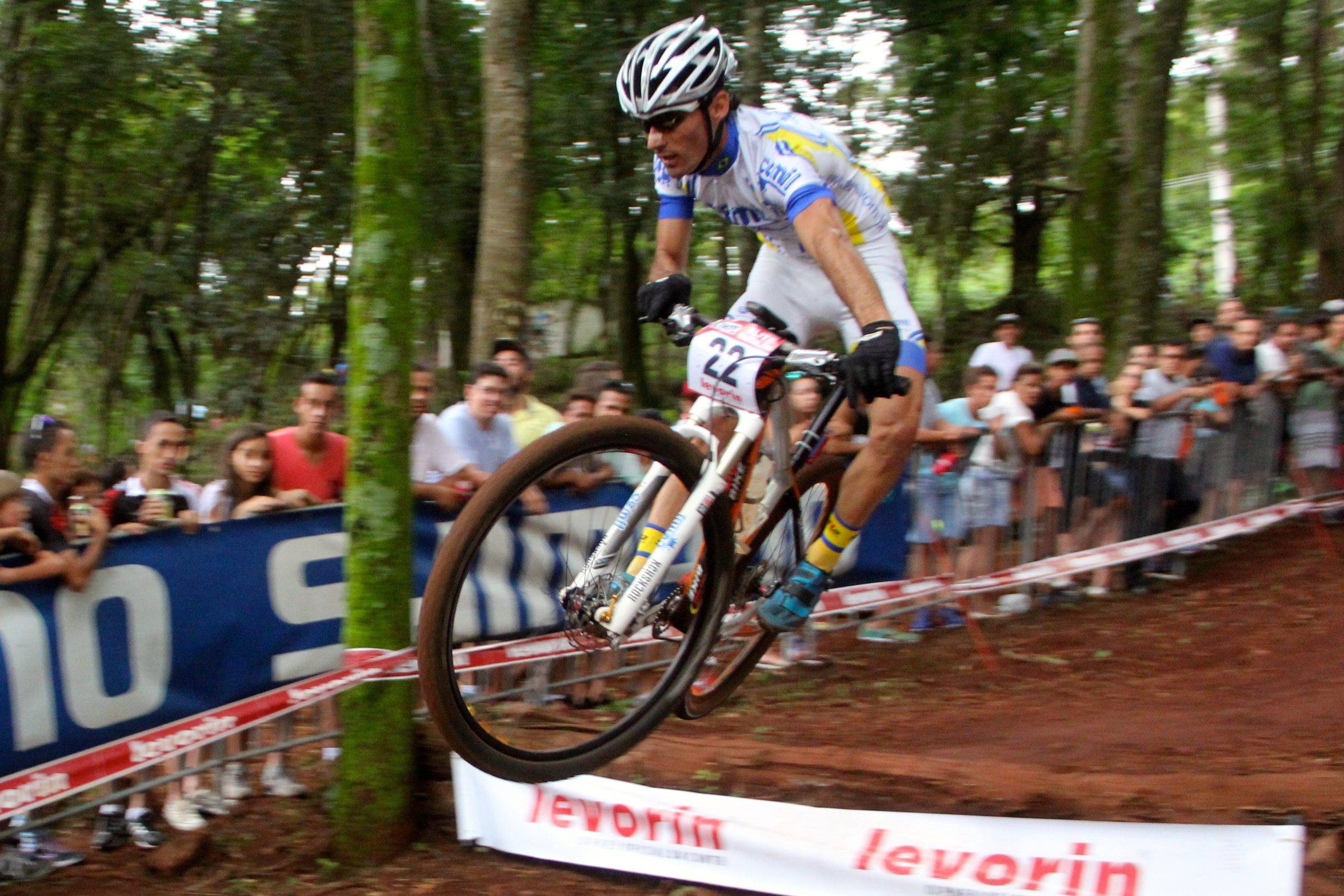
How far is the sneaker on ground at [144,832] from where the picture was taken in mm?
5129

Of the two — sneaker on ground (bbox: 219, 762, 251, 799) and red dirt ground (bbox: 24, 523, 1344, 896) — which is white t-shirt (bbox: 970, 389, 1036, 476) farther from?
sneaker on ground (bbox: 219, 762, 251, 799)

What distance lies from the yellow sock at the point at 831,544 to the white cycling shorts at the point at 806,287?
697mm

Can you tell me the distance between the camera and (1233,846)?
359cm

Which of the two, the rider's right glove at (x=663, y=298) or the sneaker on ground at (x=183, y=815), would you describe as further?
the sneaker on ground at (x=183, y=815)

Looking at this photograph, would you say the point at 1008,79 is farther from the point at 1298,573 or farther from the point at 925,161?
the point at 1298,573

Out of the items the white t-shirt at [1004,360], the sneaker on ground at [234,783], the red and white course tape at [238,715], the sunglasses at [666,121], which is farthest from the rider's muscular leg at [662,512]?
the white t-shirt at [1004,360]

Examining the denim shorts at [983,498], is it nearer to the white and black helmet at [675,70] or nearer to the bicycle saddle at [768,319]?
the bicycle saddle at [768,319]

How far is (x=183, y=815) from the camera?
17.3 feet

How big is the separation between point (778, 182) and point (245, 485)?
325 cm

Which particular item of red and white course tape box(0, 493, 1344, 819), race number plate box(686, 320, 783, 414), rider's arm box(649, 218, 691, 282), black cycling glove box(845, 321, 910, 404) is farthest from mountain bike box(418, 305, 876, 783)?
rider's arm box(649, 218, 691, 282)

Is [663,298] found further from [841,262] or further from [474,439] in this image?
[474,439]

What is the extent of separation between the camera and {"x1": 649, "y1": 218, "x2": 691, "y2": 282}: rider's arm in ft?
14.5

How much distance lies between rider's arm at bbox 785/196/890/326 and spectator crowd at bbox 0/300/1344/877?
36.5 inches

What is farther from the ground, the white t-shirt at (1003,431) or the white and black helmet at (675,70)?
the white and black helmet at (675,70)
